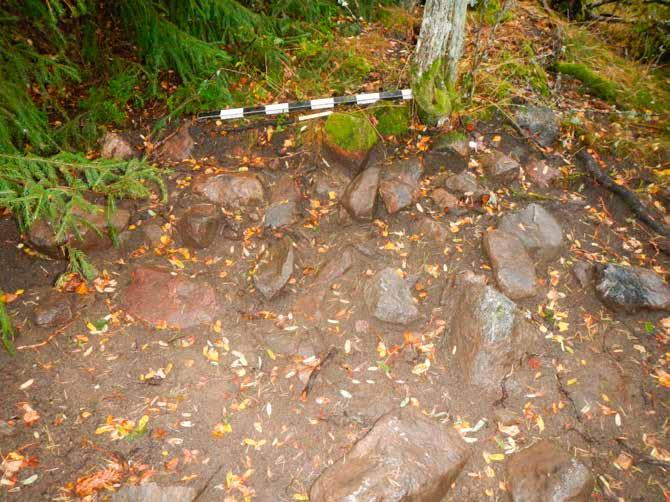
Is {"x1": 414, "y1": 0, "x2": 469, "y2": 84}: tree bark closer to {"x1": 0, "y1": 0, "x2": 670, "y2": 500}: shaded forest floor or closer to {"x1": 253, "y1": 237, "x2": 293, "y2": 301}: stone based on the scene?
{"x1": 0, "y1": 0, "x2": 670, "y2": 500}: shaded forest floor

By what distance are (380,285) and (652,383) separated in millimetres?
2515

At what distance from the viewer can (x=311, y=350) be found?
12.4ft

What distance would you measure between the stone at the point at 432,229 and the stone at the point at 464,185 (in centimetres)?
52

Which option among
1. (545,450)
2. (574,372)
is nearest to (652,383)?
(574,372)

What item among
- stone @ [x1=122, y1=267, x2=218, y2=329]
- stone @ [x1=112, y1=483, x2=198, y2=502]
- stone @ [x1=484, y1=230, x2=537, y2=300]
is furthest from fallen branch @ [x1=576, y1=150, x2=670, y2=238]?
stone @ [x1=112, y1=483, x2=198, y2=502]

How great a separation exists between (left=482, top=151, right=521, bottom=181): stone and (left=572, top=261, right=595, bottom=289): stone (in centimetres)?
128

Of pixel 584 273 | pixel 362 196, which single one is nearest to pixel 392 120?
pixel 362 196

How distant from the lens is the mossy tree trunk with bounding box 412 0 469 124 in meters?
4.48

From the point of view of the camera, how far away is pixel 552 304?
4.07m

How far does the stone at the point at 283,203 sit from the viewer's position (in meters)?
4.59

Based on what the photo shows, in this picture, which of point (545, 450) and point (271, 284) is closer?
point (545, 450)

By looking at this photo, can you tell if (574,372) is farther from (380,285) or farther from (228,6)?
(228,6)

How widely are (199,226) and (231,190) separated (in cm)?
60

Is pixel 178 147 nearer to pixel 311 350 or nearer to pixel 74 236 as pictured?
pixel 74 236
